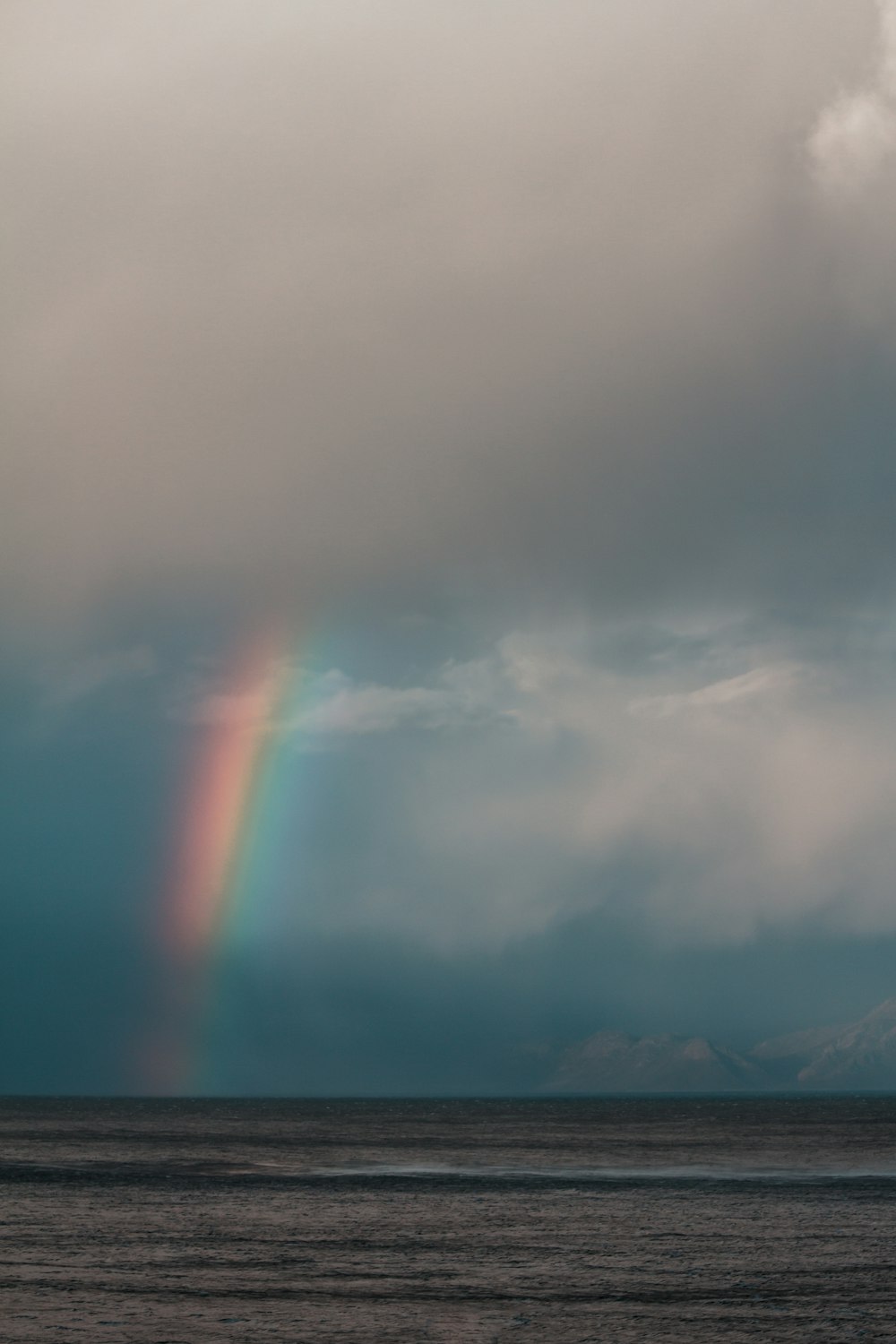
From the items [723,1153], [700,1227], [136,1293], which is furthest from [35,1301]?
[723,1153]

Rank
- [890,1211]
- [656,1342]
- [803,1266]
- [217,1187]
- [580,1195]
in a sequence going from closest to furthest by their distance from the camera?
[656,1342] < [803,1266] < [890,1211] < [580,1195] < [217,1187]

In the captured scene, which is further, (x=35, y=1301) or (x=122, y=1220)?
(x=122, y=1220)

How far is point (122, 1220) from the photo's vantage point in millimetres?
50844

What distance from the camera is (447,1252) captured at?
135 feet

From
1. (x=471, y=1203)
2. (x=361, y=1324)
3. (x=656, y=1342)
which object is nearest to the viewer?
(x=656, y=1342)

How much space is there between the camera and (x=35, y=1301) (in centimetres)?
3092

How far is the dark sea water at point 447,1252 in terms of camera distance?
28922mm

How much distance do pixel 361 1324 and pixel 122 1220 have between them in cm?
2568

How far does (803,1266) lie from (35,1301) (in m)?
21.6

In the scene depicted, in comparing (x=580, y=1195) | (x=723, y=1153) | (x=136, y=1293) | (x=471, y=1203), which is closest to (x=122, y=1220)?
(x=471, y=1203)

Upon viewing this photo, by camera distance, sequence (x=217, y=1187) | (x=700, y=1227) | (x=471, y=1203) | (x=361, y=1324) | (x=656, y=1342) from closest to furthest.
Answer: (x=656, y=1342) → (x=361, y=1324) → (x=700, y=1227) → (x=471, y=1203) → (x=217, y=1187)

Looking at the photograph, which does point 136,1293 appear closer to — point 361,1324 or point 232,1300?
point 232,1300

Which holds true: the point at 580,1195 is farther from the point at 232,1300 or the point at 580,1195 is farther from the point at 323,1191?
the point at 232,1300

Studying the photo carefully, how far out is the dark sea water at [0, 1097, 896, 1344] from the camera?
2892 centimetres
